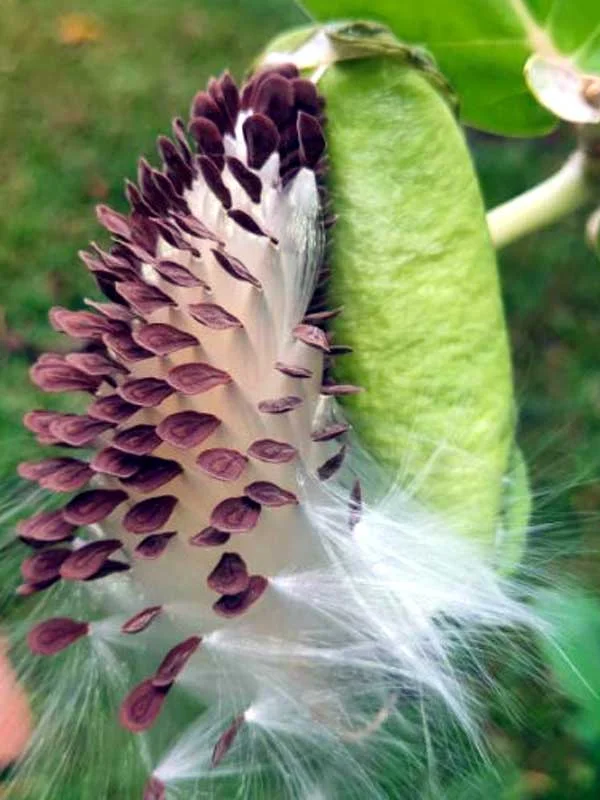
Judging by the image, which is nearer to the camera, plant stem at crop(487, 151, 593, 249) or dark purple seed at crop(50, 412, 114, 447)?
dark purple seed at crop(50, 412, 114, 447)

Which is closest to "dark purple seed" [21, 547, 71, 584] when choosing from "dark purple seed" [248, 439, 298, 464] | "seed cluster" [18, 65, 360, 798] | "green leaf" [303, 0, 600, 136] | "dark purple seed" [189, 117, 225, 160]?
"seed cluster" [18, 65, 360, 798]

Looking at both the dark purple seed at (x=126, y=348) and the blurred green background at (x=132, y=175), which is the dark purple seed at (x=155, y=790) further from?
the blurred green background at (x=132, y=175)

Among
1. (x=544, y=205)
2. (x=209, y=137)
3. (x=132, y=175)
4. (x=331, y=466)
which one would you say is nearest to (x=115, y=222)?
(x=209, y=137)

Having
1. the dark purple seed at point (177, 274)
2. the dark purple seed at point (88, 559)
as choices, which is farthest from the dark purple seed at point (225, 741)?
the dark purple seed at point (177, 274)

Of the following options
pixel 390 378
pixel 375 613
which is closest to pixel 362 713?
pixel 375 613

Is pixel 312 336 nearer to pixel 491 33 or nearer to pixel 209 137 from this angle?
pixel 209 137

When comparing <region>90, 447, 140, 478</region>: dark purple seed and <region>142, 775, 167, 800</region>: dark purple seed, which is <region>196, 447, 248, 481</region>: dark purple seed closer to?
<region>90, 447, 140, 478</region>: dark purple seed
